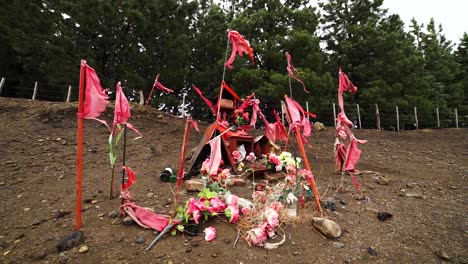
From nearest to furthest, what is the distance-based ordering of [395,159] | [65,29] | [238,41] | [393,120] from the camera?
[238,41] < [395,159] < [65,29] < [393,120]

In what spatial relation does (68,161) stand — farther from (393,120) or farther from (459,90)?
(459,90)

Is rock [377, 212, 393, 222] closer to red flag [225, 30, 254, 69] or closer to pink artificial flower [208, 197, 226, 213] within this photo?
pink artificial flower [208, 197, 226, 213]

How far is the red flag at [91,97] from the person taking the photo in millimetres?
2553

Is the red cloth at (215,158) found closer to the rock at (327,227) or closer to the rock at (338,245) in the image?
the rock at (327,227)

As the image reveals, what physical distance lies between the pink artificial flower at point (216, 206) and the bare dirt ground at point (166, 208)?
0.14m

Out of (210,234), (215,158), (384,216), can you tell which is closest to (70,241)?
(210,234)

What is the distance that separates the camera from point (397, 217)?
325cm

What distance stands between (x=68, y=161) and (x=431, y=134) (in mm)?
12214

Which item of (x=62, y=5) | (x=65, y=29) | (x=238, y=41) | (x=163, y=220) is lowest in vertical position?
(x=163, y=220)

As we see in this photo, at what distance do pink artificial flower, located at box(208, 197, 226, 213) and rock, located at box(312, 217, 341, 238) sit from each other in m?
0.99

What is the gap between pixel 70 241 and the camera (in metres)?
2.58

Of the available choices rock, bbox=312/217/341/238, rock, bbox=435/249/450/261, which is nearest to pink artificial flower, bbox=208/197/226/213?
rock, bbox=312/217/341/238

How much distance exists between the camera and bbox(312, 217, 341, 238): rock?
2781 millimetres

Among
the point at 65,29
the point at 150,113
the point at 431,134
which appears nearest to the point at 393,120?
the point at 431,134
